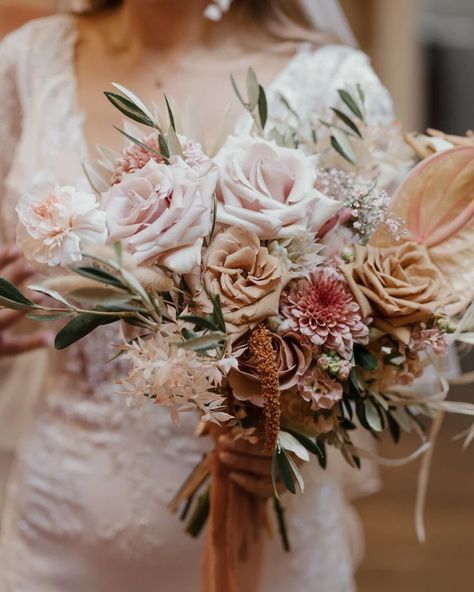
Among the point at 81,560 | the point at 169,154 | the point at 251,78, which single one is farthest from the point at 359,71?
the point at 81,560

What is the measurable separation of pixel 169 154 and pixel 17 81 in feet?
2.72

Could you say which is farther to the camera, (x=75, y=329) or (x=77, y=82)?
(x=77, y=82)

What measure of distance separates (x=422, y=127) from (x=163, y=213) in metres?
4.91

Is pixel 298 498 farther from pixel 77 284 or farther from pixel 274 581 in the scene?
pixel 77 284

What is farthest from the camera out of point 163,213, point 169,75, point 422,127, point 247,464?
point 422,127

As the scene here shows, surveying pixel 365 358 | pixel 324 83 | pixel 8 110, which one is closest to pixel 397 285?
pixel 365 358

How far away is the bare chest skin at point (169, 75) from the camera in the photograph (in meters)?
1.76

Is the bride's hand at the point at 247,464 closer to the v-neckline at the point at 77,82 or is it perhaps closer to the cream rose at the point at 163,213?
the cream rose at the point at 163,213

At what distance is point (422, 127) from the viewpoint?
225 inches

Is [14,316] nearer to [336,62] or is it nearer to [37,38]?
[37,38]

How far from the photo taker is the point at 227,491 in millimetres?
Answer: 1322

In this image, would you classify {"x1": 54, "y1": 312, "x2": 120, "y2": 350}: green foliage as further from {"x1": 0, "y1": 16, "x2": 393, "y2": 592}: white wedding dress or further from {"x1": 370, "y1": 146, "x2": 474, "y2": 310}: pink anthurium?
{"x1": 0, "y1": 16, "x2": 393, "y2": 592}: white wedding dress

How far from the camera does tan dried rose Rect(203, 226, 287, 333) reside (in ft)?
3.48

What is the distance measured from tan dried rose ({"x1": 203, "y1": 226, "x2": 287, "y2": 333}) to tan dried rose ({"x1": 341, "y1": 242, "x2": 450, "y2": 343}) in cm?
10
